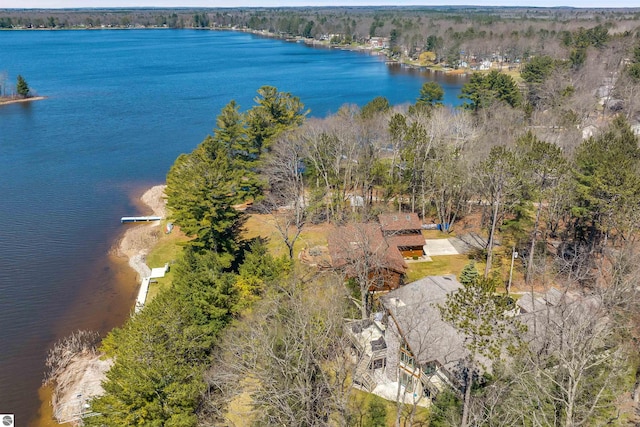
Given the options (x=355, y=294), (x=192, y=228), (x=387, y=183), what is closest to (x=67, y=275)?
(x=192, y=228)

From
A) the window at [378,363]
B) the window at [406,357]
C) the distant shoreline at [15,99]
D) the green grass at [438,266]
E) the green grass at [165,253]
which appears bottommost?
the green grass at [165,253]

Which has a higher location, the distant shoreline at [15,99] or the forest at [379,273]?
the forest at [379,273]

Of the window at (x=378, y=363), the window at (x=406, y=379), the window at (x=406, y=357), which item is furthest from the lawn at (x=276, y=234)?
the window at (x=406, y=379)

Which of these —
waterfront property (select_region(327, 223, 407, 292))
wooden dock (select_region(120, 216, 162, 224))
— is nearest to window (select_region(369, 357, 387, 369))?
waterfront property (select_region(327, 223, 407, 292))

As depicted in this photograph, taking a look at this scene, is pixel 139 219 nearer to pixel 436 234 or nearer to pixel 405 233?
pixel 405 233

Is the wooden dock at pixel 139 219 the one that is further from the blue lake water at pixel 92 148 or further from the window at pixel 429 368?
the window at pixel 429 368

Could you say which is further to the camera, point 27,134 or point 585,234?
point 27,134

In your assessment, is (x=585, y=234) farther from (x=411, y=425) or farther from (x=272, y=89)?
(x=272, y=89)
